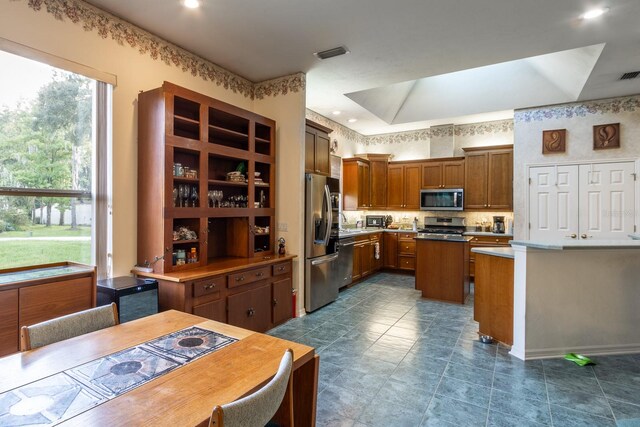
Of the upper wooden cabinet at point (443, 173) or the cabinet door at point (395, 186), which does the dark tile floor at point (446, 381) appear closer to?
the upper wooden cabinet at point (443, 173)

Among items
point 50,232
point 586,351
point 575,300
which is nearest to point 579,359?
point 586,351

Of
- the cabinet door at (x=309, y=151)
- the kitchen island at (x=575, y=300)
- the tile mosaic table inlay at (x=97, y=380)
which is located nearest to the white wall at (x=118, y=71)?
the cabinet door at (x=309, y=151)

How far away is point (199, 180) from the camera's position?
3.23m

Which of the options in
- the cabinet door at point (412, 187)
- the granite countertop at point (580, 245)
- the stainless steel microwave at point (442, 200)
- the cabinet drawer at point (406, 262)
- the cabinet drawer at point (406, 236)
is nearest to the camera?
the granite countertop at point (580, 245)

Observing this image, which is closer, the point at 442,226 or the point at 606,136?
the point at 606,136

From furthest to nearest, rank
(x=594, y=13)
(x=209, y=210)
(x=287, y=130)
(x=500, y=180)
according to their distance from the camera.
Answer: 1. (x=500, y=180)
2. (x=287, y=130)
3. (x=209, y=210)
4. (x=594, y=13)

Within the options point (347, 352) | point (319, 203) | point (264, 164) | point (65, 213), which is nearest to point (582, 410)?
point (347, 352)

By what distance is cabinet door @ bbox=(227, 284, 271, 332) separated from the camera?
3.26 meters

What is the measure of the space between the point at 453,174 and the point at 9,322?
6722 millimetres

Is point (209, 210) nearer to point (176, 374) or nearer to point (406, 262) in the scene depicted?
point (176, 374)

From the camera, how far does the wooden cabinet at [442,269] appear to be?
4.69 metres

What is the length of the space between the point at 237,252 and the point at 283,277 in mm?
638

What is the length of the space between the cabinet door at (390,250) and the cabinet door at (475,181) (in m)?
1.58

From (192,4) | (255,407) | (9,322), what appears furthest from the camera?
(192,4)
